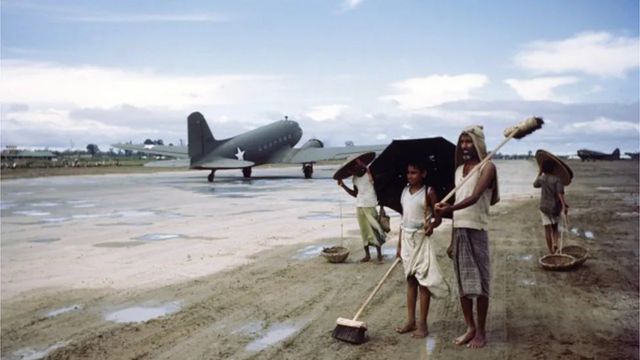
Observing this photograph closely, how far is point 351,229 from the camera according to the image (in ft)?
48.0

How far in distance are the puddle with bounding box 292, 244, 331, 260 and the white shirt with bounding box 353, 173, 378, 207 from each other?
1.60 m

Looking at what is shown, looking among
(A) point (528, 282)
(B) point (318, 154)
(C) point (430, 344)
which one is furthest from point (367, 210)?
(B) point (318, 154)

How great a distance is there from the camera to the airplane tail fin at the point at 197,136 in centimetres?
3709

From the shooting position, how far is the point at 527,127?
17.7 ft

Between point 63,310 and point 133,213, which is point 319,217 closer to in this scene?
point 133,213

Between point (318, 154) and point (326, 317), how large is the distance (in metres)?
34.5

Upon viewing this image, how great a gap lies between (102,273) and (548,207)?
7825 millimetres

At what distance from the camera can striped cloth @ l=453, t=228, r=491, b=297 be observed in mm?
5652

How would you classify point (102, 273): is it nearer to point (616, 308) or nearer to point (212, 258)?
point (212, 258)

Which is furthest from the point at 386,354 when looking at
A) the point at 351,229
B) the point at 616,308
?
the point at 351,229

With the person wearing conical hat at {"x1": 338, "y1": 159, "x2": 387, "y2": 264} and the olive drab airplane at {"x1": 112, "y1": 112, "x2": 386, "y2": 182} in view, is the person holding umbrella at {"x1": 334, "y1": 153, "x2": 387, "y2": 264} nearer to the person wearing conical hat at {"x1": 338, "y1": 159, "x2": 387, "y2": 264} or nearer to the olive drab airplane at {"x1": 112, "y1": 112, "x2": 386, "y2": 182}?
the person wearing conical hat at {"x1": 338, "y1": 159, "x2": 387, "y2": 264}

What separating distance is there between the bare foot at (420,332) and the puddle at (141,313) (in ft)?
10.3

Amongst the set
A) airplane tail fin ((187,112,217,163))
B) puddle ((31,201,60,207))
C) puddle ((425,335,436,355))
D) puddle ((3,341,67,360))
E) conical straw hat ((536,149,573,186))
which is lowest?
puddle ((425,335,436,355))

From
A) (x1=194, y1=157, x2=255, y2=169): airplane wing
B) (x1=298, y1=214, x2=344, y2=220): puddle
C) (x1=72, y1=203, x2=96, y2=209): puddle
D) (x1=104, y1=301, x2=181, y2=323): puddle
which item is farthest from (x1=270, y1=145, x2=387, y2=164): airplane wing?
(x1=104, y1=301, x2=181, y2=323): puddle
